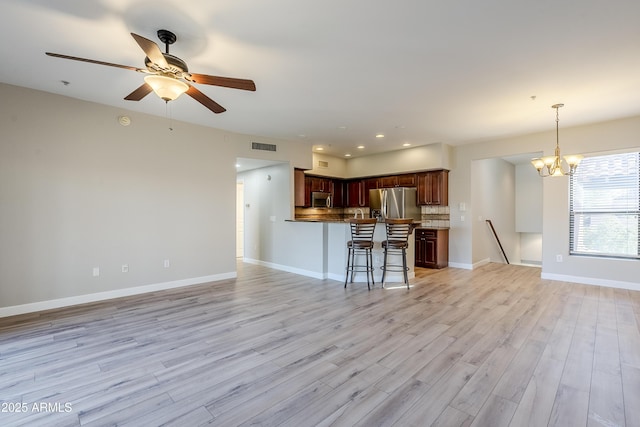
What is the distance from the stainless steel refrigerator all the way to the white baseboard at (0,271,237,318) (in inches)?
154

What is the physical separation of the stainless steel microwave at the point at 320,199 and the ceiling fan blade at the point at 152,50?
5394 mm

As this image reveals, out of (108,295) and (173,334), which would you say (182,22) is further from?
(108,295)

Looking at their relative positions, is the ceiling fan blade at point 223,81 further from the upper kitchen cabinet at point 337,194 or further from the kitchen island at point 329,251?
the upper kitchen cabinet at point 337,194

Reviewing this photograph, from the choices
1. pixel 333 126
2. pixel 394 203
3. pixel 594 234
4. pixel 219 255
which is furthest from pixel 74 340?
pixel 594 234

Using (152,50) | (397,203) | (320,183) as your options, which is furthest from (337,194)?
(152,50)

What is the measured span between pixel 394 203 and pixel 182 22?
5726 millimetres

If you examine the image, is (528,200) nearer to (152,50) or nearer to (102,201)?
(152,50)

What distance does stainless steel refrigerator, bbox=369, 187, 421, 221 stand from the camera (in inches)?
279

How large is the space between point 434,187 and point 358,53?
185 inches

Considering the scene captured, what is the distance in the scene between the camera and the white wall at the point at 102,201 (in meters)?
3.71

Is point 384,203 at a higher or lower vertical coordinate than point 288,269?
higher

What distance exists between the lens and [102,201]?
4312mm

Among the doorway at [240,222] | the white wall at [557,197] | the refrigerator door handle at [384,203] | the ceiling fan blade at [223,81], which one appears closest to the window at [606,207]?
the white wall at [557,197]

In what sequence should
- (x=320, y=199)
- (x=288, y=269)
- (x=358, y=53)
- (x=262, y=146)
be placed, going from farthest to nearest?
(x=320, y=199)
(x=288, y=269)
(x=262, y=146)
(x=358, y=53)
